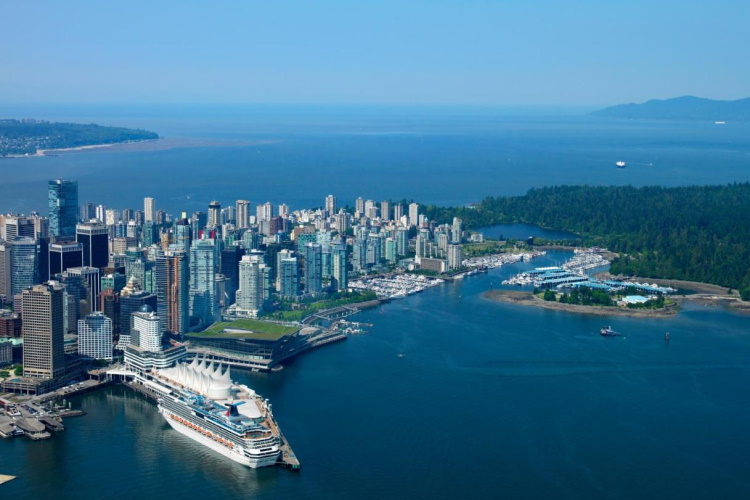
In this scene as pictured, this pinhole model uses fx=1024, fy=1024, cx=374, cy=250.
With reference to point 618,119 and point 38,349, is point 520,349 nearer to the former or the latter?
point 38,349

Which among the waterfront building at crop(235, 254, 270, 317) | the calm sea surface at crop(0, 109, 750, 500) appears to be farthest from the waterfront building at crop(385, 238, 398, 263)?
the waterfront building at crop(235, 254, 270, 317)

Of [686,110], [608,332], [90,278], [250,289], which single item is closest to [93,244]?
[90,278]

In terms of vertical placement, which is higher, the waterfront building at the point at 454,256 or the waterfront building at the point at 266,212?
the waterfront building at the point at 266,212

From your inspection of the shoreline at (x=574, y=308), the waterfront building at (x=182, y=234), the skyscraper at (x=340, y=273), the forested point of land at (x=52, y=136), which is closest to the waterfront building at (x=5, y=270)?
the waterfront building at (x=182, y=234)

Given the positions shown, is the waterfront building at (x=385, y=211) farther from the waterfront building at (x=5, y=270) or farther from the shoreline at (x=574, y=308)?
the waterfront building at (x=5, y=270)

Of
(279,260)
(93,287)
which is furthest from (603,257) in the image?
(93,287)

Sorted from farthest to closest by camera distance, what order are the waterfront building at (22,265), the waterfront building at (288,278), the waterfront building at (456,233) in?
the waterfront building at (456,233), the waterfront building at (288,278), the waterfront building at (22,265)
